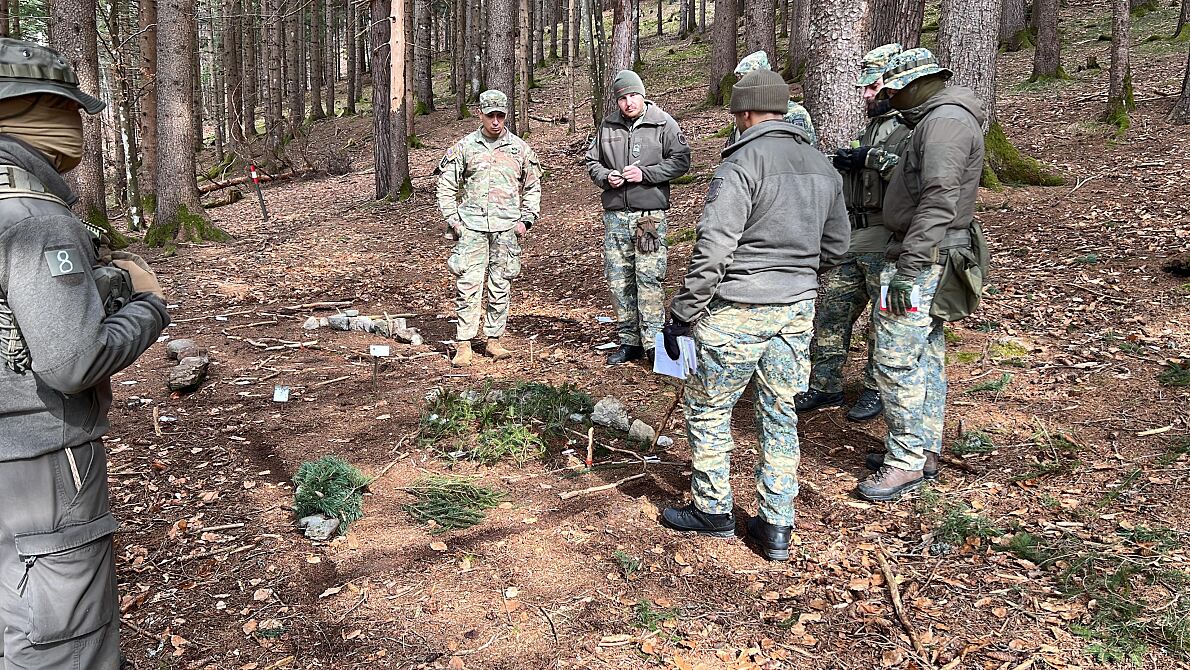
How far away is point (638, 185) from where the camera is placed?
22.8ft

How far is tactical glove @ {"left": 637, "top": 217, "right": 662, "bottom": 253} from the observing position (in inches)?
272

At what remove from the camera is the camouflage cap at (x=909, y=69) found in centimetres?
439

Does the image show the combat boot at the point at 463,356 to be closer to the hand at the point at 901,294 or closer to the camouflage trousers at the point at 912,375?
the camouflage trousers at the point at 912,375

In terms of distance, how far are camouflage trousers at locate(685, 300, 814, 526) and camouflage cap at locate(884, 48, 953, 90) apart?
151 centimetres

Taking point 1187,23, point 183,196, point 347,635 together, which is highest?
point 1187,23

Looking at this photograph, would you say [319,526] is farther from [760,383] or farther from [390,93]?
→ [390,93]

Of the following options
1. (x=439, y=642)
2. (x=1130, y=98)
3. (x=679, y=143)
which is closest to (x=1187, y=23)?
(x=1130, y=98)

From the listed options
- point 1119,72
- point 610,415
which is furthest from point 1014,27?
point 610,415

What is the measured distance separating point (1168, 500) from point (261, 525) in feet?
17.0

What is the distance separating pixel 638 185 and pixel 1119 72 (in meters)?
9.89

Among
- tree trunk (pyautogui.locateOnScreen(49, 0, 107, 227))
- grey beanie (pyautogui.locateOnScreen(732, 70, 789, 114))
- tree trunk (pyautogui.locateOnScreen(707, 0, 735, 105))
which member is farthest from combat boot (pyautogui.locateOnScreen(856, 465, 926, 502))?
tree trunk (pyautogui.locateOnScreen(707, 0, 735, 105))

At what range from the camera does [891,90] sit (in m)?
4.48

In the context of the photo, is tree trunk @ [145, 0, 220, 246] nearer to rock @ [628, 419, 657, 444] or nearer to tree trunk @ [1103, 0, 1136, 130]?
rock @ [628, 419, 657, 444]

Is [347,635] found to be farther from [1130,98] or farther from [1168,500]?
[1130,98]
